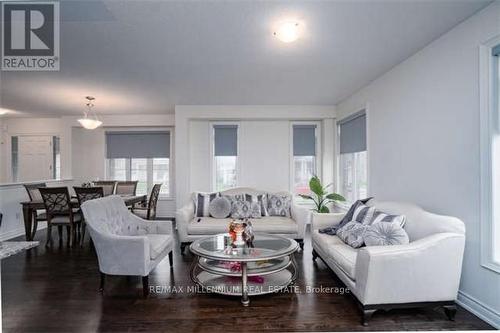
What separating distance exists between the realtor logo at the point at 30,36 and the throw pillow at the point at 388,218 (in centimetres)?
355

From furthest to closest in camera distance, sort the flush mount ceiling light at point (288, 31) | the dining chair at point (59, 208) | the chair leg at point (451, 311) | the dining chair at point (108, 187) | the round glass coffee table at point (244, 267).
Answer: the dining chair at point (108, 187), the dining chair at point (59, 208), the round glass coffee table at point (244, 267), the flush mount ceiling light at point (288, 31), the chair leg at point (451, 311)

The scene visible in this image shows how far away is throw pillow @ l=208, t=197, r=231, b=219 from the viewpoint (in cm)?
451

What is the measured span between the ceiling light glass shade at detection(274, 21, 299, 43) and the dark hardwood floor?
252 cm

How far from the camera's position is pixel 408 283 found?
2.25 metres

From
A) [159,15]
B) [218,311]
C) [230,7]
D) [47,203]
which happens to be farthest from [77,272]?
[230,7]

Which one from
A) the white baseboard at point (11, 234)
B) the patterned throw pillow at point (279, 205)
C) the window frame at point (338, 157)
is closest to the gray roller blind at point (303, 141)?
the window frame at point (338, 157)

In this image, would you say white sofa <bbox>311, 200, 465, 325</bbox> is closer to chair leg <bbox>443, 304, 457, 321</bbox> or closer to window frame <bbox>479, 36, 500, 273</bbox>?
chair leg <bbox>443, 304, 457, 321</bbox>

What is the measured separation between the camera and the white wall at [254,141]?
5.54m

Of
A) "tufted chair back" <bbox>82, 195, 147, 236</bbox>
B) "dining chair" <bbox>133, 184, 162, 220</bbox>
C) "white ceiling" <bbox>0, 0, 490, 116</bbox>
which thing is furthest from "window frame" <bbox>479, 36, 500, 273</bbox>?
"dining chair" <bbox>133, 184, 162, 220</bbox>

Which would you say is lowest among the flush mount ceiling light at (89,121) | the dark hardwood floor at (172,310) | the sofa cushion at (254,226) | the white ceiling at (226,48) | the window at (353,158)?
the dark hardwood floor at (172,310)

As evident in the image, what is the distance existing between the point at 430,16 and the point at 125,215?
3.89 m

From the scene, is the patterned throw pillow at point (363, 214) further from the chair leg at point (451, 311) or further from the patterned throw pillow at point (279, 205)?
the patterned throw pillow at point (279, 205)

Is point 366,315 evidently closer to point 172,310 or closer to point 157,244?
point 172,310

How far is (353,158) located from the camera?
5223mm
